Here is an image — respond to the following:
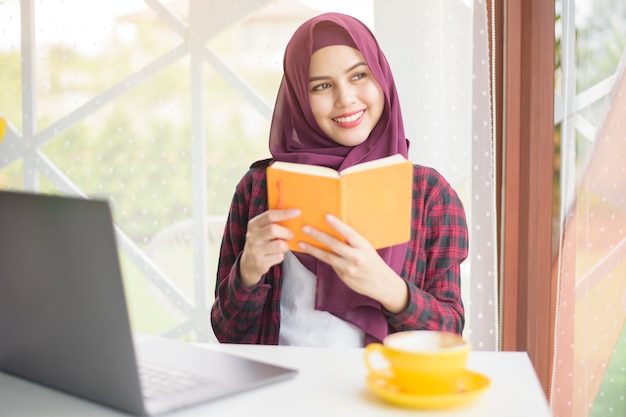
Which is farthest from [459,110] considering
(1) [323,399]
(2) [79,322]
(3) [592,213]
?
(2) [79,322]

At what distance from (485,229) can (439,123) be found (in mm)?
319

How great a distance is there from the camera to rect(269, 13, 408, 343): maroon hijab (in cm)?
155

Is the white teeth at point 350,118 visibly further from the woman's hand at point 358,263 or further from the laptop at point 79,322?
the laptop at point 79,322

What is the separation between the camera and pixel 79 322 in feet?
2.75

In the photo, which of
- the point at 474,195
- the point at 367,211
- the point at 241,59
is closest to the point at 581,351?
the point at 474,195

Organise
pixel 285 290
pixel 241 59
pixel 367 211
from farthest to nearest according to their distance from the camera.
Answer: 1. pixel 241 59
2. pixel 285 290
3. pixel 367 211

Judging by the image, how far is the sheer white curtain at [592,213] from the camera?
197cm

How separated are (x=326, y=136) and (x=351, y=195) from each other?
0.59 metres

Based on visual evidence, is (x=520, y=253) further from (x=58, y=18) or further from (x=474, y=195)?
(x=58, y=18)

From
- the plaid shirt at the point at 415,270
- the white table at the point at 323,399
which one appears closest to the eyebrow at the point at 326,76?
the plaid shirt at the point at 415,270

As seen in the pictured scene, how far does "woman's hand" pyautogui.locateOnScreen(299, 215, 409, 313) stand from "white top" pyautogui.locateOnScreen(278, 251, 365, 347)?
17 centimetres

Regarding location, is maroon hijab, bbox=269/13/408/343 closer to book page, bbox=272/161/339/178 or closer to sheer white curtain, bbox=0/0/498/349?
book page, bbox=272/161/339/178

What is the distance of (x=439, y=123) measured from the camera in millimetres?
2219

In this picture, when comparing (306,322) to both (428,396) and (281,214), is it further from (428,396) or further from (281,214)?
(428,396)
